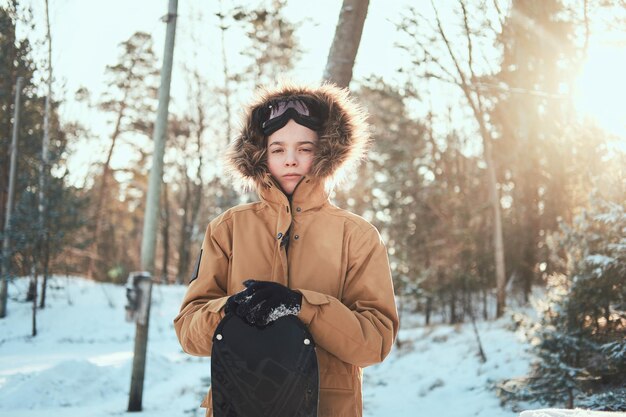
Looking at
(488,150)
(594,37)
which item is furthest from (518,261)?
(594,37)

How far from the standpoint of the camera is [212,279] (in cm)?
211

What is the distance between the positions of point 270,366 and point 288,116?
3.37ft

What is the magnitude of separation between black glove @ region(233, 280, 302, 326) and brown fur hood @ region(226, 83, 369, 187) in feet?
1.94

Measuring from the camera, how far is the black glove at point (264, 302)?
176 centimetres

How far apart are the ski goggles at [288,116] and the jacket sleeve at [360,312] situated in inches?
20.8

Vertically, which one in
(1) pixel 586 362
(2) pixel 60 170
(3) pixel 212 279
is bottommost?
(1) pixel 586 362

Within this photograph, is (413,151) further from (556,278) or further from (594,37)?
(556,278)

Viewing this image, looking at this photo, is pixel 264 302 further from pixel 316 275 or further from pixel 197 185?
pixel 197 185

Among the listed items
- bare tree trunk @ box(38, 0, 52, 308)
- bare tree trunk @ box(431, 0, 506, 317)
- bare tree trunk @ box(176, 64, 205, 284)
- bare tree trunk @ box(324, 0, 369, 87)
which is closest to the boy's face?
bare tree trunk @ box(324, 0, 369, 87)

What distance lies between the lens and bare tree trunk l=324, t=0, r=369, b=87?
15.8ft

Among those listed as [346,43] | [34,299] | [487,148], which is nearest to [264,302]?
[346,43]

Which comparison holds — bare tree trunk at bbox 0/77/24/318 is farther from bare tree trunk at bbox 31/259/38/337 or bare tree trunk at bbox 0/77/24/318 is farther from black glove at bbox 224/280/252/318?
black glove at bbox 224/280/252/318

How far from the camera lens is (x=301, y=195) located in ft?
7.09

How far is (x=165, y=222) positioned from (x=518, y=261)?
1740 cm
